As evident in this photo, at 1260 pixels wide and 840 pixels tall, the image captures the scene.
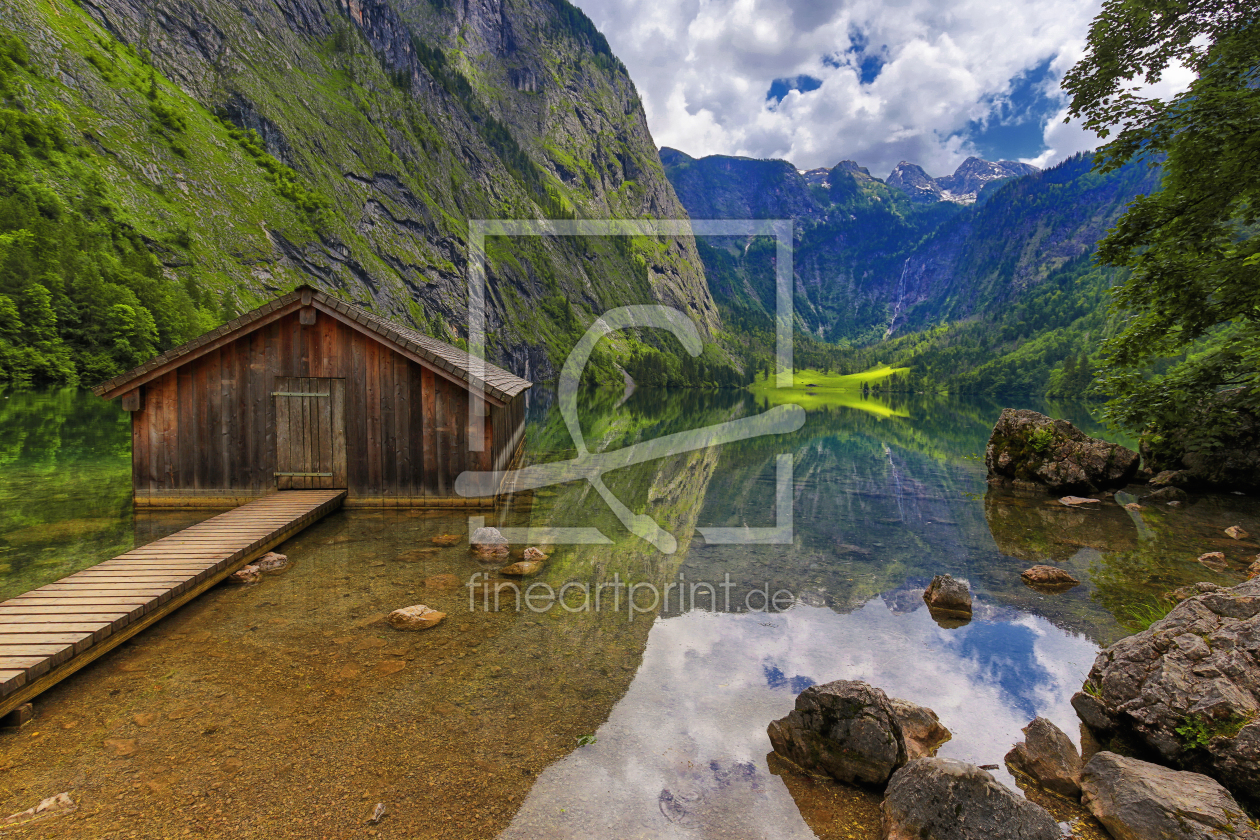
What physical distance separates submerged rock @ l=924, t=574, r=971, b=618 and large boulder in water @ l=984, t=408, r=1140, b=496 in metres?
13.0

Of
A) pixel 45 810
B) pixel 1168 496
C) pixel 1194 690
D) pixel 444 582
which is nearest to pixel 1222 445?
pixel 1168 496

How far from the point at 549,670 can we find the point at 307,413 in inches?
462

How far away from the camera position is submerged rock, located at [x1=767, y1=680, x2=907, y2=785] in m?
5.41

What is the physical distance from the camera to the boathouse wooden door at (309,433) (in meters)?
15.6

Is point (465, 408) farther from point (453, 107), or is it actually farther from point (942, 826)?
point (453, 107)

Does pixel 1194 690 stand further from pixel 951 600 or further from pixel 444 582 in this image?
pixel 444 582

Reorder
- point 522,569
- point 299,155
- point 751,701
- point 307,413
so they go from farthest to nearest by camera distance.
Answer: point 299,155 < point 307,413 < point 522,569 < point 751,701

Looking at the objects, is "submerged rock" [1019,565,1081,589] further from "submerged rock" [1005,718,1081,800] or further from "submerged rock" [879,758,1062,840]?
"submerged rock" [879,758,1062,840]

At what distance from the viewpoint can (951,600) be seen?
1011 cm

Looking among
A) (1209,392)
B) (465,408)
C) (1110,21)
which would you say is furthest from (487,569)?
(1209,392)

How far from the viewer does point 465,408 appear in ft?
52.5

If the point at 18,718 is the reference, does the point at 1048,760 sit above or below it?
below

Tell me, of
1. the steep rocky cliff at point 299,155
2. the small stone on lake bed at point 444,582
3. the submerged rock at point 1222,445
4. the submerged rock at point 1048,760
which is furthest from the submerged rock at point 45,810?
the steep rocky cliff at point 299,155

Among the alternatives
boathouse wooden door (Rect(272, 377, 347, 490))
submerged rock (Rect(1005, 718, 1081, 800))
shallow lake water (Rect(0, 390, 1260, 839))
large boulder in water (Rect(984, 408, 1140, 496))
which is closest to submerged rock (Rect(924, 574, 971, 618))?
shallow lake water (Rect(0, 390, 1260, 839))
